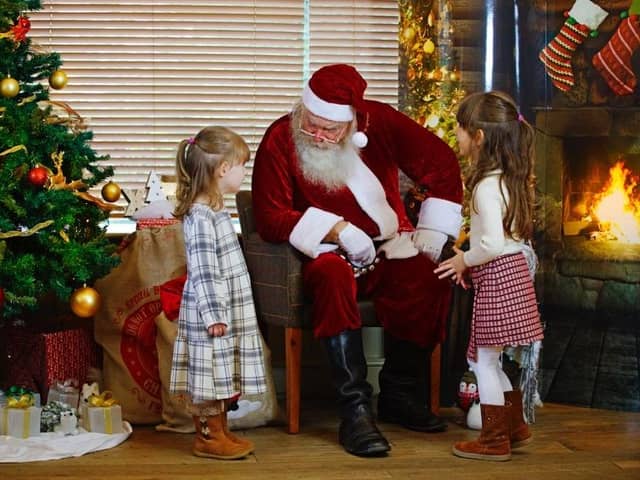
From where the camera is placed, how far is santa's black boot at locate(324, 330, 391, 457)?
10.9 feet

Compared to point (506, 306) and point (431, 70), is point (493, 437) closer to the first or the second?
point (506, 306)

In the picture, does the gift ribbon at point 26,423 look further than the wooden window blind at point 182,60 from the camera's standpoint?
No

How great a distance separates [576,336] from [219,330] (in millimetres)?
1441

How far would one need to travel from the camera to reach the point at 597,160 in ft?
12.9

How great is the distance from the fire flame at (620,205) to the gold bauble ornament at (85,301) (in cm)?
176

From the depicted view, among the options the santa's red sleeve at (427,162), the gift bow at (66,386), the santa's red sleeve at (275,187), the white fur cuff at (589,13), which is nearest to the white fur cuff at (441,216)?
the santa's red sleeve at (427,162)

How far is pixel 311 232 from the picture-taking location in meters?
3.55

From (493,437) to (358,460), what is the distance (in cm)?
40

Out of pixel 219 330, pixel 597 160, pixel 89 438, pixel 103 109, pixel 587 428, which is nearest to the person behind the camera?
pixel 219 330

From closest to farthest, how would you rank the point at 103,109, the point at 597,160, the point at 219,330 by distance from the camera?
the point at 219,330
the point at 597,160
the point at 103,109

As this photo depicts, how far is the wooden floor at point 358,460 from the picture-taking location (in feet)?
10.2

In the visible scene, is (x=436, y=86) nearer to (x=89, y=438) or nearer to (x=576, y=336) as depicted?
(x=576, y=336)

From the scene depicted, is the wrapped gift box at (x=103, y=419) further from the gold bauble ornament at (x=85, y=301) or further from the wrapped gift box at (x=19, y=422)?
the gold bauble ornament at (x=85, y=301)

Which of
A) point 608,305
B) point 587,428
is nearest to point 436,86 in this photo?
point 608,305
